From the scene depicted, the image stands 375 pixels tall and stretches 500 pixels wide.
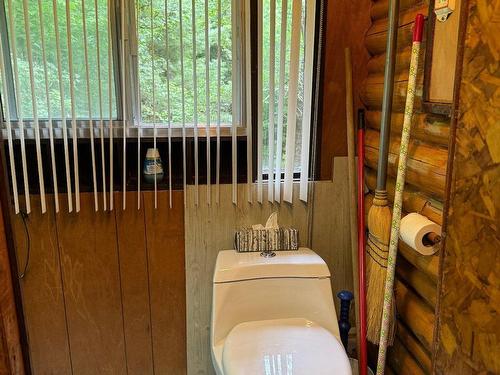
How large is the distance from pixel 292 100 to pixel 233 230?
0.59 m

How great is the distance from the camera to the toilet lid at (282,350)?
1.39m

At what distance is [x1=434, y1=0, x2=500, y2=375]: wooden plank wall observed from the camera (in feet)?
2.61

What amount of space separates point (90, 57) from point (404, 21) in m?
1.10

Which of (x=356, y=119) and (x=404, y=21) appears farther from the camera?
(x=356, y=119)

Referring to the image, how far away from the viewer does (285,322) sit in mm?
1705

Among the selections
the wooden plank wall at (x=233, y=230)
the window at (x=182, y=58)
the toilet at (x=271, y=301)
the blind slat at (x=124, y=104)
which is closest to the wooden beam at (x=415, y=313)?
the toilet at (x=271, y=301)

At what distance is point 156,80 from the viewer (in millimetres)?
1650

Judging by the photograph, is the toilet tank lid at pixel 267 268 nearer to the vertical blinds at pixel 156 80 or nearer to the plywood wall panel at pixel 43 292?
the vertical blinds at pixel 156 80

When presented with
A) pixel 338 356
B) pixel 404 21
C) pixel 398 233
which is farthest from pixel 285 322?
pixel 404 21

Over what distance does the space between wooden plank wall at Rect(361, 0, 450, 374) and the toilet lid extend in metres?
0.26

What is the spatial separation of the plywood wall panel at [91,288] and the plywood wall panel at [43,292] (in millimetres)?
30

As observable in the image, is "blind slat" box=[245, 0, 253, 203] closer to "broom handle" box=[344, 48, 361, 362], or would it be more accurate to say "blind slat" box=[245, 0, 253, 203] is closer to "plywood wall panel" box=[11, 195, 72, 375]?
"broom handle" box=[344, 48, 361, 362]

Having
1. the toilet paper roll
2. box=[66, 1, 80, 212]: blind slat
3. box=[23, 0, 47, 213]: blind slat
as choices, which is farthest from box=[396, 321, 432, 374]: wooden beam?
box=[23, 0, 47, 213]: blind slat

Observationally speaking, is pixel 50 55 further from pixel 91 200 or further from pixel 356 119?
pixel 356 119
